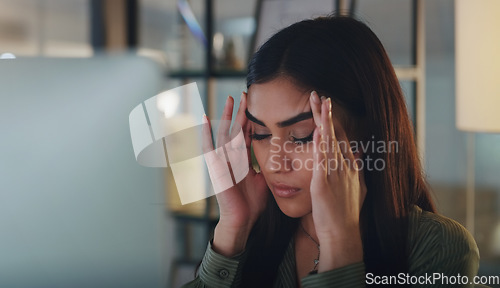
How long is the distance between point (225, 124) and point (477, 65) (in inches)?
19.2

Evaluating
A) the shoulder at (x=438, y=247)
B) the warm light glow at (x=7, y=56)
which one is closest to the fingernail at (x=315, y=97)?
the shoulder at (x=438, y=247)

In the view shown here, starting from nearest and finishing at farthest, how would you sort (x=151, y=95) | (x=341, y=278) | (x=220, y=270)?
(x=151, y=95) → (x=341, y=278) → (x=220, y=270)

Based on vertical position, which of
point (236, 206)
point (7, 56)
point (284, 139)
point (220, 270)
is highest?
point (7, 56)

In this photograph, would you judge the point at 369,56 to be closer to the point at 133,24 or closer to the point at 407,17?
the point at 407,17

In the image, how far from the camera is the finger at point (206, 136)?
848 mm

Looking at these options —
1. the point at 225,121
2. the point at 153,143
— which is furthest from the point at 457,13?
the point at 153,143

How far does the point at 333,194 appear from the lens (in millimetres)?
736

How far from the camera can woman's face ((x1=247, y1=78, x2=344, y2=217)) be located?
29.5 inches

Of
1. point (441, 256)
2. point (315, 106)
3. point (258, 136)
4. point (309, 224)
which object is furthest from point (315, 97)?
point (441, 256)

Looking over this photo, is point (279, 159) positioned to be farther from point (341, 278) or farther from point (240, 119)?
point (341, 278)

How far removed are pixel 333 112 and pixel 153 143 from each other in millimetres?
300

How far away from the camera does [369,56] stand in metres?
0.76

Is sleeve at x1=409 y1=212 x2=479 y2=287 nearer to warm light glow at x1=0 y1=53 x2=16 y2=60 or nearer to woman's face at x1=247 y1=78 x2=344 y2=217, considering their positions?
woman's face at x1=247 y1=78 x2=344 y2=217

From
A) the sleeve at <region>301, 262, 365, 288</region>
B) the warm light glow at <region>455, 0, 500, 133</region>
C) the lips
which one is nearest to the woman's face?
the lips
